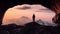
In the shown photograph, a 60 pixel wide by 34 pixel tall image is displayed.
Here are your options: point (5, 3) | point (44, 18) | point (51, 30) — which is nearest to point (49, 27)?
point (51, 30)

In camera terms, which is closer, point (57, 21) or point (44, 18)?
point (57, 21)

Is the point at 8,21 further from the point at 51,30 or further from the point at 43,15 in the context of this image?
the point at 51,30

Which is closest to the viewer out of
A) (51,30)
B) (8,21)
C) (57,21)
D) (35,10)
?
(51,30)

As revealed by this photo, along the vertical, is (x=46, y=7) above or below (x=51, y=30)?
above

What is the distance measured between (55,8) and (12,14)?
0.44 metres

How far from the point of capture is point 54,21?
A: 1.87 metres

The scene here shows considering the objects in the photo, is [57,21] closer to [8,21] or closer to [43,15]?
[43,15]

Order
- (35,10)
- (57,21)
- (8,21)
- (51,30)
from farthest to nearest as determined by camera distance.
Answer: (35,10) < (8,21) < (57,21) < (51,30)

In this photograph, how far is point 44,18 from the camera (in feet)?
6.69

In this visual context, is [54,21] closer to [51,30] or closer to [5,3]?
[51,30]

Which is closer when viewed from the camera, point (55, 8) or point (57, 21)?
→ point (57, 21)

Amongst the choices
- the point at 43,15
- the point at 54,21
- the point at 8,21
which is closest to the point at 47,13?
the point at 43,15

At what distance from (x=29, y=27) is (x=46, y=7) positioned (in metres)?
0.48

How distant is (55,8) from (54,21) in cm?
19
